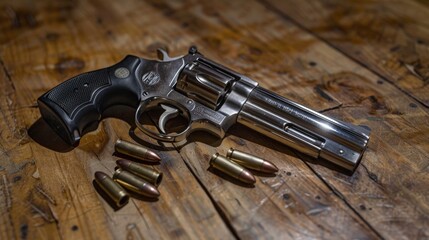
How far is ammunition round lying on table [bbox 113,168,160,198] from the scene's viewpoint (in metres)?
1.16

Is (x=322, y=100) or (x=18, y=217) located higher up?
(x=322, y=100)

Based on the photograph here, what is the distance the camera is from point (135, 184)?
1171 millimetres

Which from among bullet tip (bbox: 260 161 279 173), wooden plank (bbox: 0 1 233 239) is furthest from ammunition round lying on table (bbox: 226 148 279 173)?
wooden plank (bbox: 0 1 233 239)

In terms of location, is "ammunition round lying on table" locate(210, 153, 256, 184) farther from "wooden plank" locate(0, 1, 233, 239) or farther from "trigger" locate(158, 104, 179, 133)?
"trigger" locate(158, 104, 179, 133)

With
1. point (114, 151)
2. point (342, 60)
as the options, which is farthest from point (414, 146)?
point (114, 151)

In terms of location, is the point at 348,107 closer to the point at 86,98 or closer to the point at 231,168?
the point at 231,168

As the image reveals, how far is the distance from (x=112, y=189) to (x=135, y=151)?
0.48ft

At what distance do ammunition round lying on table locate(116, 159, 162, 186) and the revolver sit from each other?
0.11 m

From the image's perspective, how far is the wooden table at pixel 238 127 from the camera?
3.67 feet

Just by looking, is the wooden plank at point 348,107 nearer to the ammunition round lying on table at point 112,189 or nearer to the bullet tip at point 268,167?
the bullet tip at point 268,167

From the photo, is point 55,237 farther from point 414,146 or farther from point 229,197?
point 414,146

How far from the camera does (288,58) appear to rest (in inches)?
67.6

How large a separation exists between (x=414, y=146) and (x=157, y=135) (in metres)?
0.81

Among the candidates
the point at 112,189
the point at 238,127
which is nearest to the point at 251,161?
the point at 238,127
